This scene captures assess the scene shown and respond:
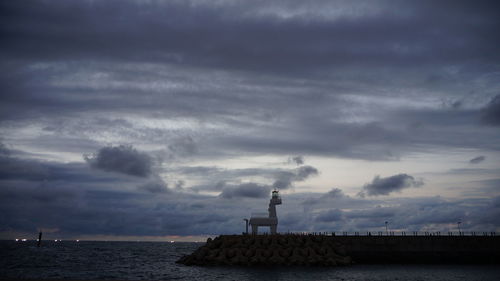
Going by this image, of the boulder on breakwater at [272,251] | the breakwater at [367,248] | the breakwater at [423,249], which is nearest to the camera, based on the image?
the boulder on breakwater at [272,251]

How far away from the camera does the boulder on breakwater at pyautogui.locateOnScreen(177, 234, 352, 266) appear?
1853 inches

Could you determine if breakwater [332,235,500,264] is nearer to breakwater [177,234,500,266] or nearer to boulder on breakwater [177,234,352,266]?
breakwater [177,234,500,266]

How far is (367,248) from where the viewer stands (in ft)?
168

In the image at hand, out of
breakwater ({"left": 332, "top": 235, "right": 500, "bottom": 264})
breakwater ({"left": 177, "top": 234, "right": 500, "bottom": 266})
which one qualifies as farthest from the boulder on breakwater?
breakwater ({"left": 332, "top": 235, "right": 500, "bottom": 264})

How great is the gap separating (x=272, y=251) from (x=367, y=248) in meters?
11.7

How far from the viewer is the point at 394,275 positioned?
131ft

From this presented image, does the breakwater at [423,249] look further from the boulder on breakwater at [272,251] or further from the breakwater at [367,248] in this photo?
the boulder on breakwater at [272,251]

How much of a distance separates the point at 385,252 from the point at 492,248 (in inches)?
498

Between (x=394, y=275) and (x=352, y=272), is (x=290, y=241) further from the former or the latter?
(x=394, y=275)

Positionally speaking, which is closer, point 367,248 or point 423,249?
point 367,248

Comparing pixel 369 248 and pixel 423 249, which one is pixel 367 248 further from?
pixel 423 249

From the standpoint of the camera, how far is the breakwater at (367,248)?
49062 millimetres

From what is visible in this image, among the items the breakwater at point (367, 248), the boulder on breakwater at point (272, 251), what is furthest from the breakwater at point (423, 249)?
the boulder on breakwater at point (272, 251)

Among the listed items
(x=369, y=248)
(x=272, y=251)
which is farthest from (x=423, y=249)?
(x=272, y=251)
